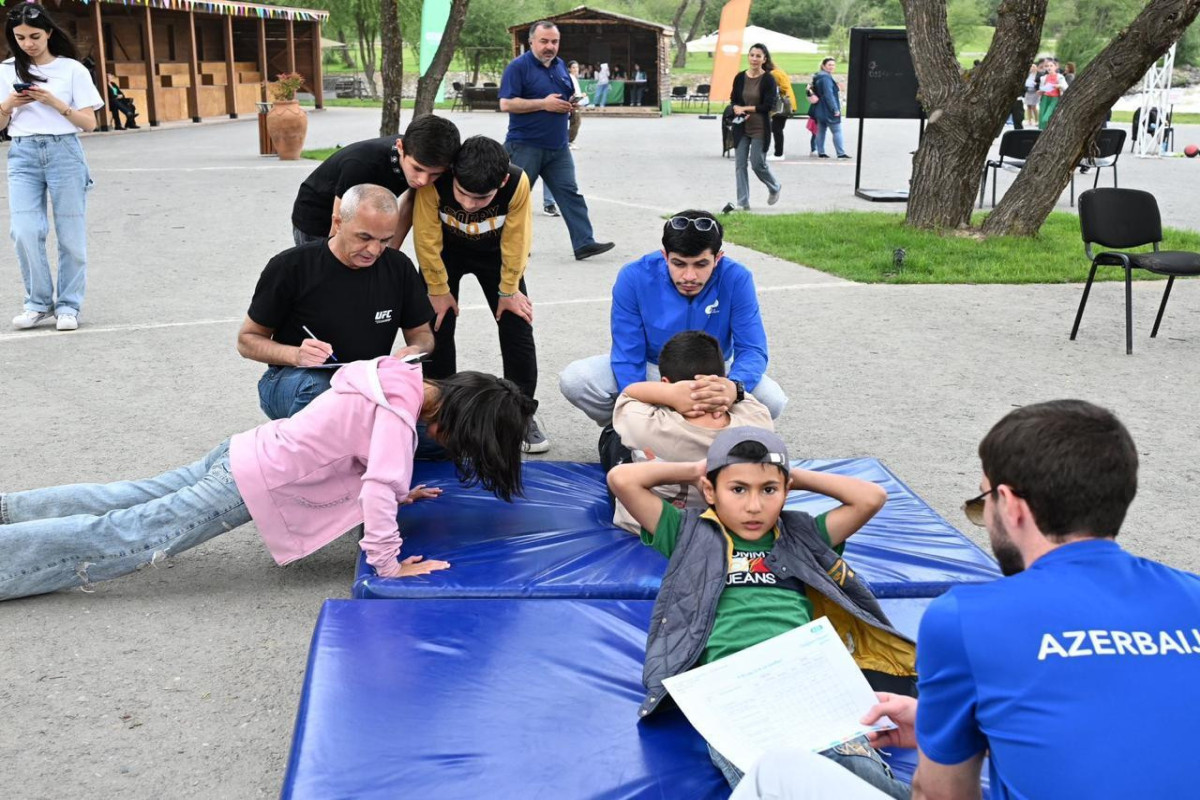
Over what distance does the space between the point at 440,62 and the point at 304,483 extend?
12736mm

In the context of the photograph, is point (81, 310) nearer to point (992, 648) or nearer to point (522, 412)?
point (522, 412)

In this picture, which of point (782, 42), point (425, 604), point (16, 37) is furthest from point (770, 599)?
point (782, 42)

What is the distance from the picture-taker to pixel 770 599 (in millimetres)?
3252

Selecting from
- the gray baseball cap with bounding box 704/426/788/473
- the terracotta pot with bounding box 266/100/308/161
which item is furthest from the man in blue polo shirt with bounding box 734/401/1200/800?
the terracotta pot with bounding box 266/100/308/161

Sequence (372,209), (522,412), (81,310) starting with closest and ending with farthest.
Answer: (522,412) < (372,209) < (81,310)

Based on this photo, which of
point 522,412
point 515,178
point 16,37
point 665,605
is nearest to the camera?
point 665,605

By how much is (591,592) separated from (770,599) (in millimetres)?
869

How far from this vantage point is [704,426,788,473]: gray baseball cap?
3309 millimetres

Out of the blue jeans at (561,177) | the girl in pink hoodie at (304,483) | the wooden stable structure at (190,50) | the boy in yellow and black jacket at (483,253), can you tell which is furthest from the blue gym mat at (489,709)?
the wooden stable structure at (190,50)

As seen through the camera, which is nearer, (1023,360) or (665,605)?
(665,605)

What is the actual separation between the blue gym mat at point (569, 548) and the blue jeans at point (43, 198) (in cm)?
396

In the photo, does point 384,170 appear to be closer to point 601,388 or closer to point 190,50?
point 601,388

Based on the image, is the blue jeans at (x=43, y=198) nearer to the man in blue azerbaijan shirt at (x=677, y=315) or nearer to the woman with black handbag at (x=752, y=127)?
the man in blue azerbaijan shirt at (x=677, y=315)

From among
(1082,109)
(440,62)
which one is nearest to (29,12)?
(1082,109)
